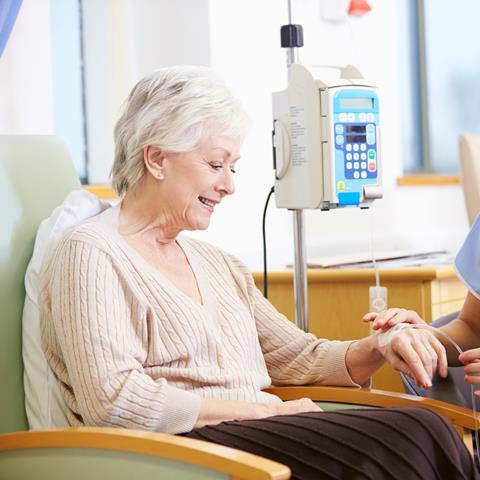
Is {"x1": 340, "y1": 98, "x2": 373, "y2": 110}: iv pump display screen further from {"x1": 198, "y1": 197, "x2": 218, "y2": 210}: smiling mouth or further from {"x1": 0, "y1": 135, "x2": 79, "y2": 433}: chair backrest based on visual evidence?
{"x1": 0, "y1": 135, "x2": 79, "y2": 433}: chair backrest

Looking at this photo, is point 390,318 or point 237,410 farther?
point 390,318

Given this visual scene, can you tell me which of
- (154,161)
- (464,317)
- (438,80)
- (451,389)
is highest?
(438,80)

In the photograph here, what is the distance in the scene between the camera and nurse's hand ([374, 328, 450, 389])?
1.95 meters

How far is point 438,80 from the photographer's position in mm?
5129

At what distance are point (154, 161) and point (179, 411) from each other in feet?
1.61

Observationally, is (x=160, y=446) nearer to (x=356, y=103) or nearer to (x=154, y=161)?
(x=154, y=161)

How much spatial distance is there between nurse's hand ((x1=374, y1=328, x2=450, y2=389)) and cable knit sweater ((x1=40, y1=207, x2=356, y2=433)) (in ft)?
0.54

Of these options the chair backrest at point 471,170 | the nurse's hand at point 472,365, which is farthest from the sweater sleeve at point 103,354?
the chair backrest at point 471,170

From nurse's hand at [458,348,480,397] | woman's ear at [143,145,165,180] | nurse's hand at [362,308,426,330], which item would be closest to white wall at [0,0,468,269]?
woman's ear at [143,145,165,180]

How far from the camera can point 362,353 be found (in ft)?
7.00

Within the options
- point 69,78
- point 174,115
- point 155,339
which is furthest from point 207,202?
point 69,78

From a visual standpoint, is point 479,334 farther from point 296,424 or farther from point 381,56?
point 381,56

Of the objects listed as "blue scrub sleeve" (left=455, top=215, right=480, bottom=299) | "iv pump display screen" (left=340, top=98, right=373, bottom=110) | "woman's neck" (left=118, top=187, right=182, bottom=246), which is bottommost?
"blue scrub sleeve" (left=455, top=215, right=480, bottom=299)

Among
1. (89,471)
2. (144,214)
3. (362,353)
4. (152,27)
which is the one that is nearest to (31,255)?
(144,214)
